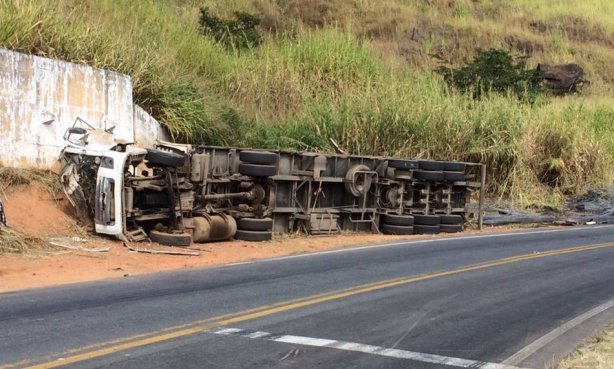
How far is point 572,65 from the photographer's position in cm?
4512

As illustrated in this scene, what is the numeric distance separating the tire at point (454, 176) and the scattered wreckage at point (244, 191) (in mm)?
32

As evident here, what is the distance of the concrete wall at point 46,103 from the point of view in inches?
563

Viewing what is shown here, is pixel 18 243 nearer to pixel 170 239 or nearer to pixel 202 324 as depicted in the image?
pixel 170 239

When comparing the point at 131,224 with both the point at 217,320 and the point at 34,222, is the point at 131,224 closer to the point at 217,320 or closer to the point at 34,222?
the point at 34,222

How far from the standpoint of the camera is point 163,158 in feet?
46.2

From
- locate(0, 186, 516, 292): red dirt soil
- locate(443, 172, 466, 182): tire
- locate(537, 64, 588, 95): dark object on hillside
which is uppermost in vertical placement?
locate(537, 64, 588, 95): dark object on hillside

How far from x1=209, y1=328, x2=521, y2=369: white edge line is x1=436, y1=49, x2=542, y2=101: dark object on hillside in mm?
25710

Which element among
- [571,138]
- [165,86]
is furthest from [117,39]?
[571,138]

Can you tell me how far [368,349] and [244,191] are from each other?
9.53 metres

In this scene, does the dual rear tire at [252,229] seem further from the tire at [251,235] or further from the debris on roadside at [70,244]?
the debris on roadside at [70,244]

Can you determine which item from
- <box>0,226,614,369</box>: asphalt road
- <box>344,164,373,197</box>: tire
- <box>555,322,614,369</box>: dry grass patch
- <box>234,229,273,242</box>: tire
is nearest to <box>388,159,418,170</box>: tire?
<box>344,164,373,197</box>: tire

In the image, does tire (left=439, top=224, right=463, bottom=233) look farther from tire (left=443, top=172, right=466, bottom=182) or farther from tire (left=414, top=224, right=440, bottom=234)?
tire (left=443, top=172, right=466, bottom=182)

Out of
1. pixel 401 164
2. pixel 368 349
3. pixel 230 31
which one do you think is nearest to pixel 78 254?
pixel 368 349

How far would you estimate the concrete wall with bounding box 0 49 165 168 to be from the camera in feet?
47.0
